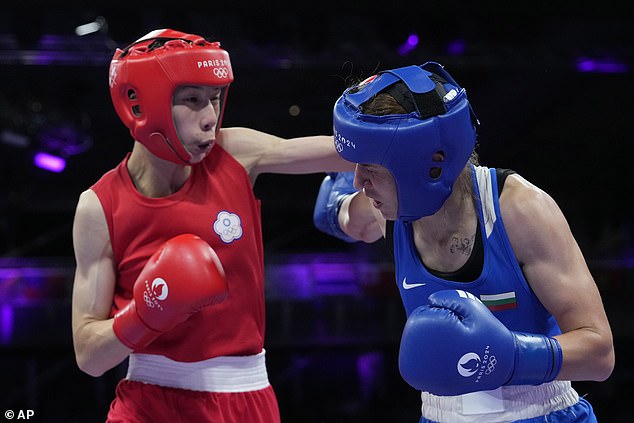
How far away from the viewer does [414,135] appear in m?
2.04

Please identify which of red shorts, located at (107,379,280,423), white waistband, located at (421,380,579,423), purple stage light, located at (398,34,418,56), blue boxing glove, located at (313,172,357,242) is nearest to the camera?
white waistband, located at (421,380,579,423)

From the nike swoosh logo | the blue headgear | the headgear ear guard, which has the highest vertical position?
the headgear ear guard

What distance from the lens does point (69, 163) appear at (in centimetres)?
852

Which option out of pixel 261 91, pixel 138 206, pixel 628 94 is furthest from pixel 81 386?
pixel 628 94

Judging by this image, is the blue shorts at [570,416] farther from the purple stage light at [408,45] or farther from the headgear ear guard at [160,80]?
the purple stage light at [408,45]

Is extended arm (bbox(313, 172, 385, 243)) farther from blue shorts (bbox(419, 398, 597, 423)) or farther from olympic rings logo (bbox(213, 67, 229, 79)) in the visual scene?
blue shorts (bbox(419, 398, 597, 423))

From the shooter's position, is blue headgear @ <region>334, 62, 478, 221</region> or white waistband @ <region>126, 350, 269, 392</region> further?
white waistband @ <region>126, 350, 269, 392</region>

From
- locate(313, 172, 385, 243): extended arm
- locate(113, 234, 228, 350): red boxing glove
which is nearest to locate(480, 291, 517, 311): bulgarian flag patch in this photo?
locate(313, 172, 385, 243): extended arm

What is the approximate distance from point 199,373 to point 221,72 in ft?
3.09

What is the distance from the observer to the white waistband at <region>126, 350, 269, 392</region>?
2.63 metres

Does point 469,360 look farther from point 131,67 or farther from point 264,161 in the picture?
point 131,67

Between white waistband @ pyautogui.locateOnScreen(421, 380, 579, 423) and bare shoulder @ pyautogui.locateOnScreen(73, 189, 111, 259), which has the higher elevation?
bare shoulder @ pyautogui.locateOnScreen(73, 189, 111, 259)

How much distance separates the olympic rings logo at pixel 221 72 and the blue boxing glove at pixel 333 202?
590 millimetres

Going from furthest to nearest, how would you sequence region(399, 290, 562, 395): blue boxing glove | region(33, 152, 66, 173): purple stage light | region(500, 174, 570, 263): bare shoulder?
region(33, 152, 66, 173): purple stage light < region(500, 174, 570, 263): bare shoulder < region(399, 290, 562, 395): blue boxing glove
